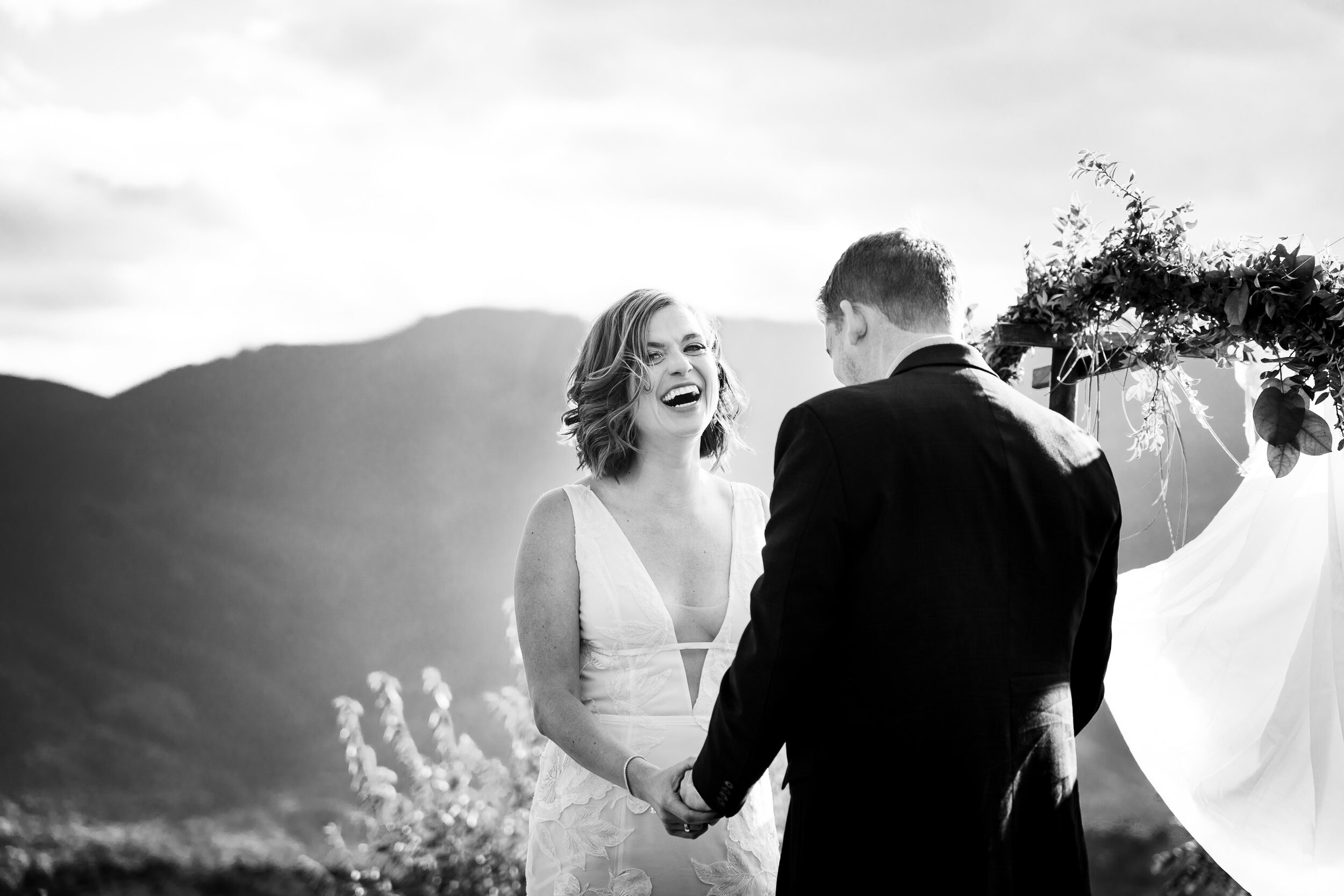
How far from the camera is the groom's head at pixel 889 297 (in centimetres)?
199

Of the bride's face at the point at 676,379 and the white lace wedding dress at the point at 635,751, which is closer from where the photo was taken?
the white lace wedding dress at the point at 635,751

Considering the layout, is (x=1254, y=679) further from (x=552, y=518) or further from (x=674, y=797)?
(x=552, y=518)

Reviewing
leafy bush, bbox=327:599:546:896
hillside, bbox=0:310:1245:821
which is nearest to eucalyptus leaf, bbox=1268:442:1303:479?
leafy bush, bbox=327:599:546:896

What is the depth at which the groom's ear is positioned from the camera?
2.03m

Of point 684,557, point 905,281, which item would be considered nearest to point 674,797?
point 684,557

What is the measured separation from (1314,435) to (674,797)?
1.96 m

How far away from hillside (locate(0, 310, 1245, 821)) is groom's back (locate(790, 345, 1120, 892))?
18.1 feet

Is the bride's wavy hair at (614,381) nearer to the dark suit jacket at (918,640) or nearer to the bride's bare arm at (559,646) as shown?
the bride's bare arm at (559,646)

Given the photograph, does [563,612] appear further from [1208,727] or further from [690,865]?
[1208,727]

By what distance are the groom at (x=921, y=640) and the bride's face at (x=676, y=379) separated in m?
0.82

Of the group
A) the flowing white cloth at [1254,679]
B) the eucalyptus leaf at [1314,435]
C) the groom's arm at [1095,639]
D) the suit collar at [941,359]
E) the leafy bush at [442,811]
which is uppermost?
the suit collar at [941,359]

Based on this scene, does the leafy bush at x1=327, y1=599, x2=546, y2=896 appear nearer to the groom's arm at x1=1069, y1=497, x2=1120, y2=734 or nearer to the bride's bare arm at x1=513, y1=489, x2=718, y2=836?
the bride's bare arm at x1=513, y1=489, x2=718, y2=836

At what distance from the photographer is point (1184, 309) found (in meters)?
3.06

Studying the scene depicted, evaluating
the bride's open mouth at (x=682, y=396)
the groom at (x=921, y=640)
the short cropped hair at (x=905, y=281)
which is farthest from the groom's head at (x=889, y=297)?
the bride's open mouth at (x=682, y=396)
